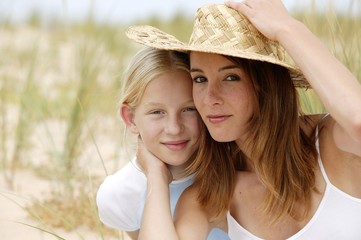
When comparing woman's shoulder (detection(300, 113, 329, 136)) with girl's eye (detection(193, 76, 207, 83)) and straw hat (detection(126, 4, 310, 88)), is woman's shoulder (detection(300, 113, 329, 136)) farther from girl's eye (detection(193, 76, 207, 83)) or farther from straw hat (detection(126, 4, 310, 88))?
girl's eye (detection(193, 76, 207, 83))

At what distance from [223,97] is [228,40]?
215 millimetres

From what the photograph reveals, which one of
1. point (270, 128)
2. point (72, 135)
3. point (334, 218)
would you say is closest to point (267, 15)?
point (270, 128)

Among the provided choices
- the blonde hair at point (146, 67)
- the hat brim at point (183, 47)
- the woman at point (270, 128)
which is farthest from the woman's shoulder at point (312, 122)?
the blonde hair at point (146, 67)

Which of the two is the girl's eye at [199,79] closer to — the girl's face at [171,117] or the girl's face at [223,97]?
the girl's face at [223,97]

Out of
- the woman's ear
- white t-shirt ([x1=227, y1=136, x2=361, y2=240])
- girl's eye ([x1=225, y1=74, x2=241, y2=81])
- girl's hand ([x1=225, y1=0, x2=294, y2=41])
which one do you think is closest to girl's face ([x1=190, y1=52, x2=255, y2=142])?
girl's eye ([x1=225, y1=74, x2=241, y2=81])

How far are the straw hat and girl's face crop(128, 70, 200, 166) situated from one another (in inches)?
7.3

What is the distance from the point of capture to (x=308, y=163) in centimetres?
271

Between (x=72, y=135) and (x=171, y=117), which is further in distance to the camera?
(x=72, y=135)

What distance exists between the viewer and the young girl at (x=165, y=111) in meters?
2.88

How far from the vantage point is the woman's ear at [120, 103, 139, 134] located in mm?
3107

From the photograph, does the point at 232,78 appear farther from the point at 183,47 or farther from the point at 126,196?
the point at 126,196

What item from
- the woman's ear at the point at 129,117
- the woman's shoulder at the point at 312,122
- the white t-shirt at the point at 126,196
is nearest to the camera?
the woman's shoulder at the point at 312,122

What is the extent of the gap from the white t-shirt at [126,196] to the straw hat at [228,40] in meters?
0.71

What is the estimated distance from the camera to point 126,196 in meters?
3.25
